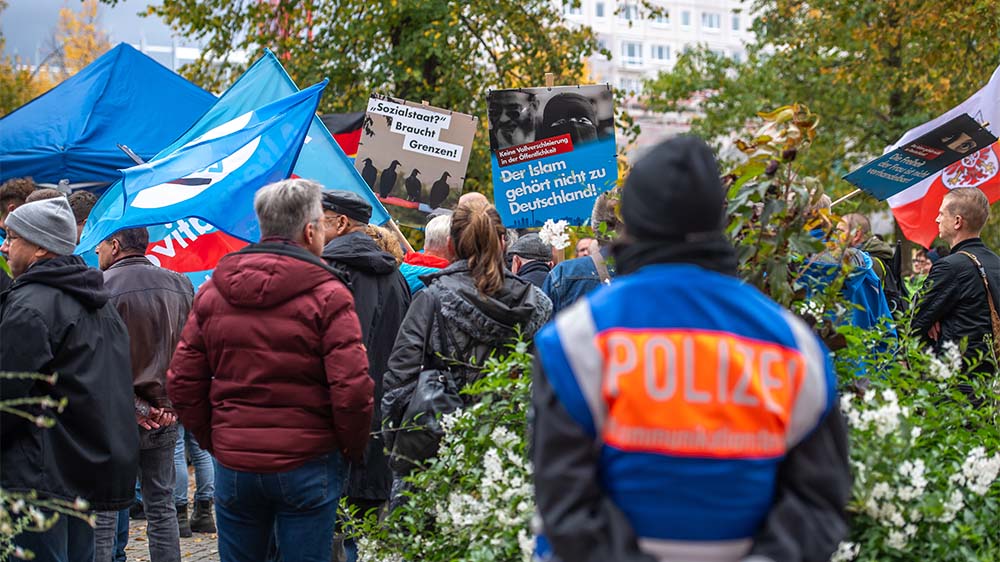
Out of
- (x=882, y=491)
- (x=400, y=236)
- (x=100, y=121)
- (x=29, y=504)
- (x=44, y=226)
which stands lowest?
(x=29, y=504)

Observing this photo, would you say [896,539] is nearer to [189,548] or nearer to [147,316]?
[147,316]

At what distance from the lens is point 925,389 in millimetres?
3949

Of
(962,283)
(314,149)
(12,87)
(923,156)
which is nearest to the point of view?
(962,283)

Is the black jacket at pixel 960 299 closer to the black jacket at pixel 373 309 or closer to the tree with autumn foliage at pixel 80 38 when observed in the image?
the black jacket at pixel 373 309

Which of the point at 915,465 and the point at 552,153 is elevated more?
the point at 552,153

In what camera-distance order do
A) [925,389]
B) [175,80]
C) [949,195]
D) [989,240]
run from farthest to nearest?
[989,240]
[175,80]
[949,195]
[925,389]

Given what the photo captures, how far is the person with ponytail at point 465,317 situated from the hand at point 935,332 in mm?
3080

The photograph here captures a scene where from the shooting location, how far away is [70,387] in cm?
474

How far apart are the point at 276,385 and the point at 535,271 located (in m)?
3.41

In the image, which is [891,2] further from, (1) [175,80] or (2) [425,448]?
(2) [425,448]

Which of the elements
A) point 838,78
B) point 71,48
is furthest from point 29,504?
point 71,48

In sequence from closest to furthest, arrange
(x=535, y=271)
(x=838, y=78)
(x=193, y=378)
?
(x=193, y=378), (x=535, y=271), (x=838, y=78)

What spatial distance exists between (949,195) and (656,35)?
95558mm

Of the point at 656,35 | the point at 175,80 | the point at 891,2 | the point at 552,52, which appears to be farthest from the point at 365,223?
the point at 656,35
